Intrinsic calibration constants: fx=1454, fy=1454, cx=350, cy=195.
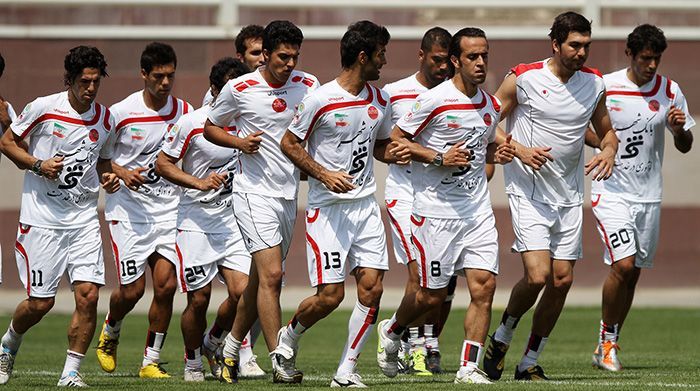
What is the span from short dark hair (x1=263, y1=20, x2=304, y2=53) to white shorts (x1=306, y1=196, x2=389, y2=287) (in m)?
1.27

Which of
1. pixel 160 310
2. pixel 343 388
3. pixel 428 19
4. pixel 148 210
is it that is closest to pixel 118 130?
pixel 148 210

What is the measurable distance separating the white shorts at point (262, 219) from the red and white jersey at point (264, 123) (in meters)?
0.06

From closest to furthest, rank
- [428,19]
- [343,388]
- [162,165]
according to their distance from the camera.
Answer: [343,388] → [162,165] → [428,19]

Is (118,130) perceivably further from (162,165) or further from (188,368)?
(188,368)

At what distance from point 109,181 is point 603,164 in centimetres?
381

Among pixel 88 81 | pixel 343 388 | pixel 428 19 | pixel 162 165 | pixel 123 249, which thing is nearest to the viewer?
pixel 343 388

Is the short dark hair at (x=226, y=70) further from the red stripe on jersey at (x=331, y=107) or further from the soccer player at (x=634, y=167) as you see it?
Answer: the soccer player at (x=634, y=167)

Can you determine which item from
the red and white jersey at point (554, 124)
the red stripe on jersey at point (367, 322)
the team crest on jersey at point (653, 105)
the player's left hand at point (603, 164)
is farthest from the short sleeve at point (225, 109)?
the team crest on jersey at point (653, 105)

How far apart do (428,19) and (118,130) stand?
39.7 feet

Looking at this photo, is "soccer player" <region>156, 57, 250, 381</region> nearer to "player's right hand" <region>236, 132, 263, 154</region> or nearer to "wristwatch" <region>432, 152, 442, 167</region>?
"player's right hand" <region>236, 132, 263, 154</region>

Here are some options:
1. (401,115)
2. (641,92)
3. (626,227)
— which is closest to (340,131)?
(401,115)

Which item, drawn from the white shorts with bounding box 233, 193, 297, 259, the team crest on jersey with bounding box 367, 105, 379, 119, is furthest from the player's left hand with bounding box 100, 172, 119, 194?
the team crest on jersey with bounding box 367, 105, 379, 119

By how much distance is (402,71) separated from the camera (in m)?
22.2

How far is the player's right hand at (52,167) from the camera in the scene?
420 inches
